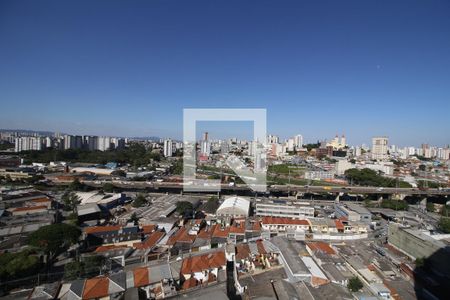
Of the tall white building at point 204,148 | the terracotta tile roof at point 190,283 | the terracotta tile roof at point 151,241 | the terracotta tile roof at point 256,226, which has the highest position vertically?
the tall white building at point 204,148

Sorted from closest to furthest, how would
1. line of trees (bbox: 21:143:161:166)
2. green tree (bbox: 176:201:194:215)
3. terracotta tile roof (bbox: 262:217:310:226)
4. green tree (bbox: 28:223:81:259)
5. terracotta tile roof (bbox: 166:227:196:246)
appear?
1. green tree (bbox: 28:223:81:259)
2. terracotta tile roof (bbox: 166:227:196:246)
3. terracotta tile roof (bbox: 262:217:310:226)
4. green tree (bbox: 176:201:194:215)
5. line of trees (bbox: 21:143:161:166)

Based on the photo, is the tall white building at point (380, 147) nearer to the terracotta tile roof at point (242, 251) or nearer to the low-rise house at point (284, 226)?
the low-rise house at point (284, 226)

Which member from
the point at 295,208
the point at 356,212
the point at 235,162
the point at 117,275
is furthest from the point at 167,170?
the point at 117,275

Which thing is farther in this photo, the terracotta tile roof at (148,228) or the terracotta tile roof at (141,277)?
the terracotta tile roof at (148,228)

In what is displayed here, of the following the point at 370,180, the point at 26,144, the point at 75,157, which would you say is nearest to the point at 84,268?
the point at 370,180

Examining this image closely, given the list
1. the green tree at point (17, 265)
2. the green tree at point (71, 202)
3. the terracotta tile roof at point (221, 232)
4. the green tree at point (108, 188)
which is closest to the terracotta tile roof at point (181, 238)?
the terracotta tile roof at point (221, 232)

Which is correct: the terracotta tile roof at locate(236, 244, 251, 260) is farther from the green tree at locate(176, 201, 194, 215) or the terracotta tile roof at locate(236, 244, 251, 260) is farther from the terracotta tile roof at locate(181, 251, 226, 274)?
the green tree at locate(176, 201, 194, 215)

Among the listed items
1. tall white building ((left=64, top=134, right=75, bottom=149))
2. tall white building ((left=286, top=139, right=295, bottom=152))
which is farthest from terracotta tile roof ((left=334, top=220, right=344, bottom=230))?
tall white building ((left=64, top=134, right=75, bottom=149))
